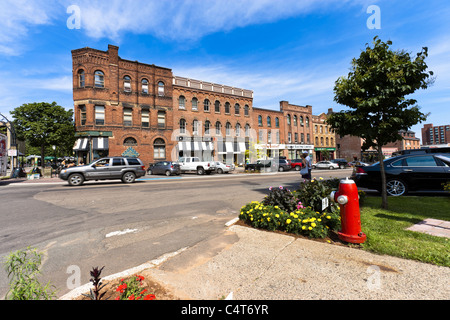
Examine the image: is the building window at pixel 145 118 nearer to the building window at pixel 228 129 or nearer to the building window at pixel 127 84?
the building window at pixel 127 84

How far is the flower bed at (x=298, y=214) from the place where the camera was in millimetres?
4122

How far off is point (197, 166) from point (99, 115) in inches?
528

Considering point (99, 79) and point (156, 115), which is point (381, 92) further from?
point (99, 79)

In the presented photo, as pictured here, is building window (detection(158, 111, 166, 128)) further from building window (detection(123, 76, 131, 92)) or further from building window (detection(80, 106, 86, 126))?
building window (detection(80, 106, 86, 126))

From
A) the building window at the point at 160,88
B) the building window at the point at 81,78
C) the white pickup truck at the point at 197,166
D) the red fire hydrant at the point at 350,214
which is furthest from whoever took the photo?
the building window at the point at 160,88

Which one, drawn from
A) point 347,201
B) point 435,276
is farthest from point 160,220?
point 435,276

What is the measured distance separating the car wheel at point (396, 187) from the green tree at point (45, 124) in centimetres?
3177

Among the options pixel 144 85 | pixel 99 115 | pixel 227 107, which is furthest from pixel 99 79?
pixel 227 107

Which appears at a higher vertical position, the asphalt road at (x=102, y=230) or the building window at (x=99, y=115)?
the building window at (x=99, y=115)

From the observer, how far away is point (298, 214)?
439 centimetres

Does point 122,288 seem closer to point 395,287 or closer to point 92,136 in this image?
point 395,287

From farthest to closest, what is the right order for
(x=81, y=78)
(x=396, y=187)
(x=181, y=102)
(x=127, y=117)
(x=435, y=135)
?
(x=435, y=135), (x=181, y=102), (x=127, y=117), (x=81, y=78), (x=396, y=187)

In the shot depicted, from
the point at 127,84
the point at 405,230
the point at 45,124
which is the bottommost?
the point at 405,230

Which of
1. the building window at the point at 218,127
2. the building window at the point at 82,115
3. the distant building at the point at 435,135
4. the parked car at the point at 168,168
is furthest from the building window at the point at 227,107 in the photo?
the distant building at the point at 435,135
